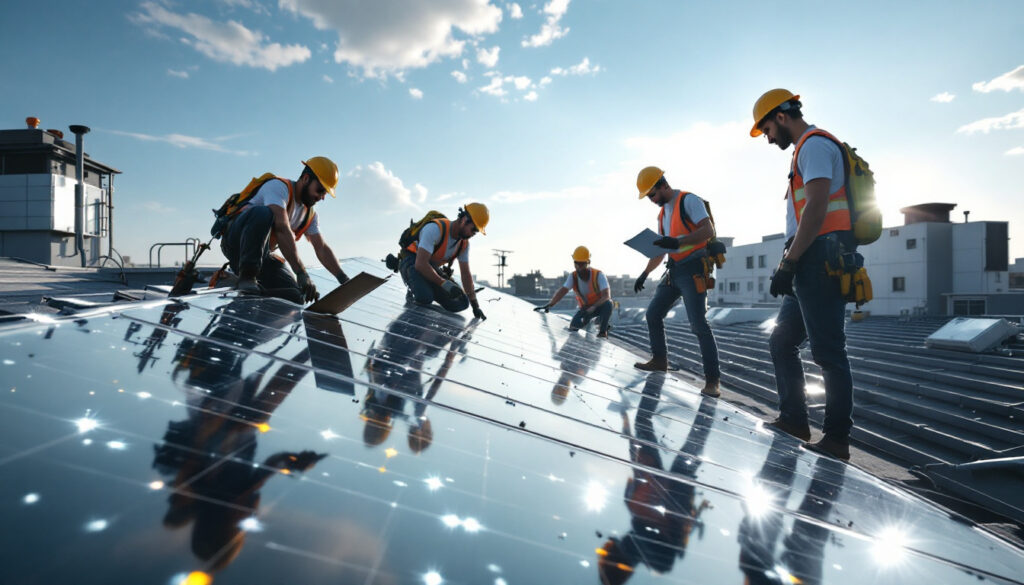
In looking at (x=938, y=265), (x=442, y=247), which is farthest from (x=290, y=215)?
(x=938, y=265)

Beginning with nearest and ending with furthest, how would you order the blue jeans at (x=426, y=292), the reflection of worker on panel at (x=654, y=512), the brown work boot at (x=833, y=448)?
the reflection of worker on panel at (x=654, y=512)
the brown work boot at (x=833, y=448)
the blue jeans at (x=426, y=292)

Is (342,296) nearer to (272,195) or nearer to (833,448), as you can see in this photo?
(272,195)

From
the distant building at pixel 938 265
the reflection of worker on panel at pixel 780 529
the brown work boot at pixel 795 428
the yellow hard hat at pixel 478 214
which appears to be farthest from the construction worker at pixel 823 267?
the distant building at pixel 938 265

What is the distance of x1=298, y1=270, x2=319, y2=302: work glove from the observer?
4746 mm

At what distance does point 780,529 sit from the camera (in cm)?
153

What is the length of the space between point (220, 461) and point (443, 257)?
607cm

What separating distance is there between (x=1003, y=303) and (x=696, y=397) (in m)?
31.8

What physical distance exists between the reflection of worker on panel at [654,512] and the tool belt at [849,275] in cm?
162

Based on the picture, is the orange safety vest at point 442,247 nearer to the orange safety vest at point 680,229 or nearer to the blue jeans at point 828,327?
the orange safety vest at point 680,229

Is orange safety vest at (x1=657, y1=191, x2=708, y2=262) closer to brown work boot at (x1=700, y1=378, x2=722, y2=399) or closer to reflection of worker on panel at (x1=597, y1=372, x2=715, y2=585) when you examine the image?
brown work boot at (x1=700, y1=378, x2=722, y2=399)

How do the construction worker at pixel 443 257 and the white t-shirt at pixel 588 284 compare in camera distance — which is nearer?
the construction worker at pixel 443 257

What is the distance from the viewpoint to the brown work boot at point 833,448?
3.13 metres

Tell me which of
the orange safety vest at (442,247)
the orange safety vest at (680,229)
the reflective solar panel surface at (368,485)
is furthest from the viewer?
the orange safety vest at (442,247)

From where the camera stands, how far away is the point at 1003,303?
82.0 feet
